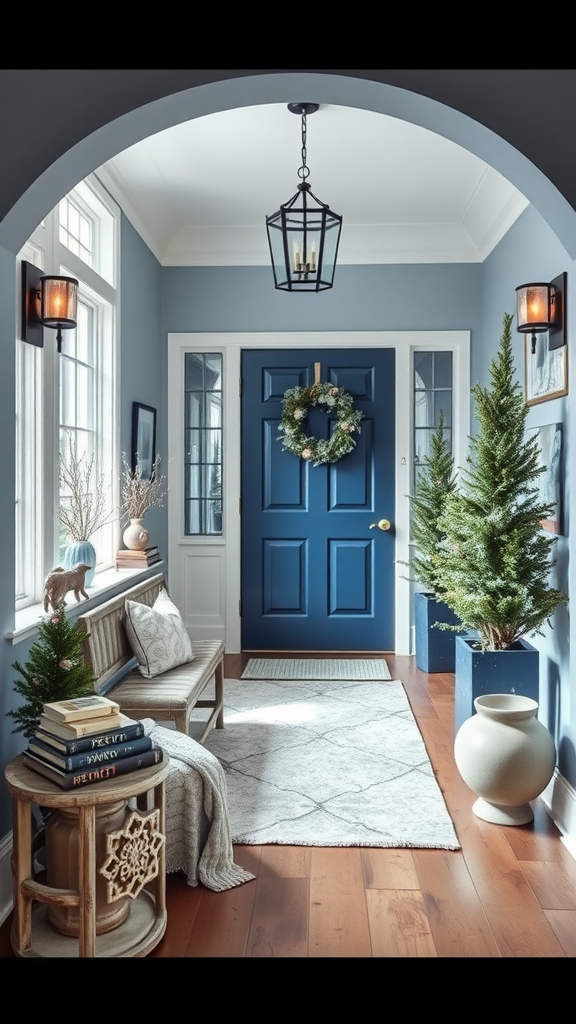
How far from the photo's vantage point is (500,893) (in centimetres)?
237

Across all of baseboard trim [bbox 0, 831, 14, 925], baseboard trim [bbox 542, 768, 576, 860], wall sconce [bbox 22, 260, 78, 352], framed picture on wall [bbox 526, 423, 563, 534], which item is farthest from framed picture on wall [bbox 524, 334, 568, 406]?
baseboard trim [bbox 0, 831, 14, 925]

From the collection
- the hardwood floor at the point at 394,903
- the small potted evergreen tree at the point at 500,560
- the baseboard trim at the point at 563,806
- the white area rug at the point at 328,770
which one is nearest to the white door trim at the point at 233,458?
the white area rug at the point at 328,770

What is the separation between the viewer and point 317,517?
550 cm

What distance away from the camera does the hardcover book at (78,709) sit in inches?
81.2

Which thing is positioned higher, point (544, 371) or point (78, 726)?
point (544, 371)

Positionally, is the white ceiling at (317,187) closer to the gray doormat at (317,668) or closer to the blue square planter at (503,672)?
the blue square planter at (503,672)

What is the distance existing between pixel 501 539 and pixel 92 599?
5.60ft

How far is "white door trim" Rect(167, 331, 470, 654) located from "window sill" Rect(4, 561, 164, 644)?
0.95m

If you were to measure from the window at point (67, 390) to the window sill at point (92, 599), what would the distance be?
155 mm

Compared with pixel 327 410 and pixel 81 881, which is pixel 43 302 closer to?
pixel 81 881

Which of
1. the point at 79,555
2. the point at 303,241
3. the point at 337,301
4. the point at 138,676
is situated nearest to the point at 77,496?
the point at 79,555

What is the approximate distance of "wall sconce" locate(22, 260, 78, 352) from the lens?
A: 278cm

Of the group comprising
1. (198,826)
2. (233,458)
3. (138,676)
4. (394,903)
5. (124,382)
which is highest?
(124,382)

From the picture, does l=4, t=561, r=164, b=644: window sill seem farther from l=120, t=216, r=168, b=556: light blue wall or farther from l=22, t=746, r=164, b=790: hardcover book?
l=120, t=216, r=168, b=556: light blue wall
